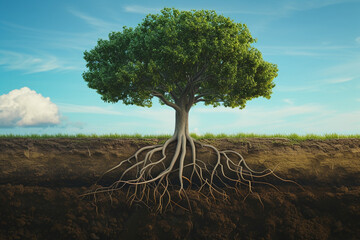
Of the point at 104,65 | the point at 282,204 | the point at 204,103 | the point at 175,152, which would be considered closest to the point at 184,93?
the point at 204,103

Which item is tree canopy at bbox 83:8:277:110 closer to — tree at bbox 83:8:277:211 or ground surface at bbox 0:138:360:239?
tree at bbox 83:8:277:211

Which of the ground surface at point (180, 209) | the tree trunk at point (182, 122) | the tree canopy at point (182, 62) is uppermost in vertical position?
the tree canopy at point (182, 62)

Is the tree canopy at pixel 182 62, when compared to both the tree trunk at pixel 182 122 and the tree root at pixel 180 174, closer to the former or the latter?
the tree trunk at pixel 182 122

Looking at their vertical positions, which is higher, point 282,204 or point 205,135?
point 205,135

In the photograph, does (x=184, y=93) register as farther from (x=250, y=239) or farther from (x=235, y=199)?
(x=250, y=239)

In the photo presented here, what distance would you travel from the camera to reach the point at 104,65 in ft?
50.0

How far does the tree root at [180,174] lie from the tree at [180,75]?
47 millimetres

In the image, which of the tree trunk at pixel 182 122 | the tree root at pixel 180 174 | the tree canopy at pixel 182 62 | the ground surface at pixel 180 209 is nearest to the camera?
the ground surface at pixel 180 209

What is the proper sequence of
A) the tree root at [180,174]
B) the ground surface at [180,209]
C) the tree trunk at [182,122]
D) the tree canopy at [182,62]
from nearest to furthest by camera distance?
1. the ground surface at [180,209]
2. the tree canopy at [182,62]
3. the tree root at [180,174]
4. the tree trunk at [182,122]

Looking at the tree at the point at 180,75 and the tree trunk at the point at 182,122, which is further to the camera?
the tree trunk at the point at 182,122

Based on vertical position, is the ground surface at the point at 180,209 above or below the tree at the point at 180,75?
below

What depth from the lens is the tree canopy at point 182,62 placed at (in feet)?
43.5

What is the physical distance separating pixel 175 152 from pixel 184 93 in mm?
3052

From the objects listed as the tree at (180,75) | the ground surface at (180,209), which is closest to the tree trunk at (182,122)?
the tree at (180,75)
